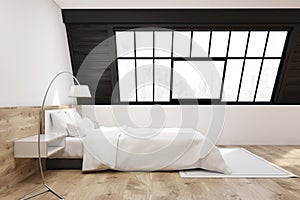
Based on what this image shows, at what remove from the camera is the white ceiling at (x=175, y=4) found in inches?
167

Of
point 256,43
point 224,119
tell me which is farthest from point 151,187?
point 256,43

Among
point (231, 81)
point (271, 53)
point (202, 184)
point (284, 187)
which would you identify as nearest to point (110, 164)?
point (202, 184)

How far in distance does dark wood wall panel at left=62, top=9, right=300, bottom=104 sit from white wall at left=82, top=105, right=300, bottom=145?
33.0 inches

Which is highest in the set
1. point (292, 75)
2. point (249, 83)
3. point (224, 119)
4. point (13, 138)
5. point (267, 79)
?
point (292, 75)

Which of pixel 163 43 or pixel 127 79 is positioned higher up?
pixel 163 43

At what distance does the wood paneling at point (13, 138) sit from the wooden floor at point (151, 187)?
115mm

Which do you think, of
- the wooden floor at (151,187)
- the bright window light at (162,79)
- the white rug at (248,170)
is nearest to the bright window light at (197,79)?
the bright window light at (162,79)

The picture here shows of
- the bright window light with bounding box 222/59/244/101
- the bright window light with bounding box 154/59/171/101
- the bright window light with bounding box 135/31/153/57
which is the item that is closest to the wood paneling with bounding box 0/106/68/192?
the bright window light with bounding box 135/31/153/57

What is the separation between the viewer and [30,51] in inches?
129

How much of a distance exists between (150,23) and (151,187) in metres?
3.32

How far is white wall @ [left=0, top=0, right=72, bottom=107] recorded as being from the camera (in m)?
2.72

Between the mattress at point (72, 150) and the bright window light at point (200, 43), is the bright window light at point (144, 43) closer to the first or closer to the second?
the bright window light at point (200, 43)

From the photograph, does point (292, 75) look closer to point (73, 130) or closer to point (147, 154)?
point (147, 154)

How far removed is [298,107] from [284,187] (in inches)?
125
